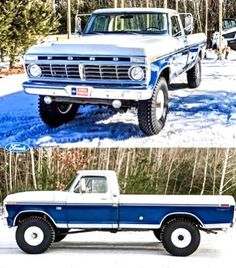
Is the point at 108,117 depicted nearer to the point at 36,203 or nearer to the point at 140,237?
the point at 36,203

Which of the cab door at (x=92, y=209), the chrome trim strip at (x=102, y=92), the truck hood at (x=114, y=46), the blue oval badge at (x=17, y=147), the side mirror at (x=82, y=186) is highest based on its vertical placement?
the truck hood at (x=114, y=46)

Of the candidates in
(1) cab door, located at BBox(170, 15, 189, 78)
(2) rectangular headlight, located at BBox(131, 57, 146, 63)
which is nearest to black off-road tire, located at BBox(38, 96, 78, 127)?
(2) rectangular headlight, located at BBox(131, 57, 146, 63)

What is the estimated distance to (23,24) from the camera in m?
5.68

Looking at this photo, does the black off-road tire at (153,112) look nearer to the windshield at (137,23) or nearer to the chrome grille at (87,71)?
the chrome grille at (87,71)

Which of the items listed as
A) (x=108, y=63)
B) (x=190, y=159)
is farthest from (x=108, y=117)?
(x=190, y=159)

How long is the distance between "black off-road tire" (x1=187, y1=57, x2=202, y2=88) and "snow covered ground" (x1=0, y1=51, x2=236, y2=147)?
4 cm

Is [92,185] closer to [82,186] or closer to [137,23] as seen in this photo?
[82,186]

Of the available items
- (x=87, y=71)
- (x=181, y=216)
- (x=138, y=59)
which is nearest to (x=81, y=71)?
(x=87, y=71)

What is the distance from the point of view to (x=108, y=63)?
5.19 metres

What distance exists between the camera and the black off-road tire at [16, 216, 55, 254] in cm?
552

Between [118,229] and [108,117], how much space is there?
84cm

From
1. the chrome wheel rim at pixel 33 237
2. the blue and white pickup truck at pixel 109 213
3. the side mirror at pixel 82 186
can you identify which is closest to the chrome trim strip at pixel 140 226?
the blue and white pickup truck at pixel 109 213

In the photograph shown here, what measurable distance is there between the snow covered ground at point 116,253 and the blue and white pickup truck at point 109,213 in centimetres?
14

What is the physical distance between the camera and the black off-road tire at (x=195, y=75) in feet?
18.5
